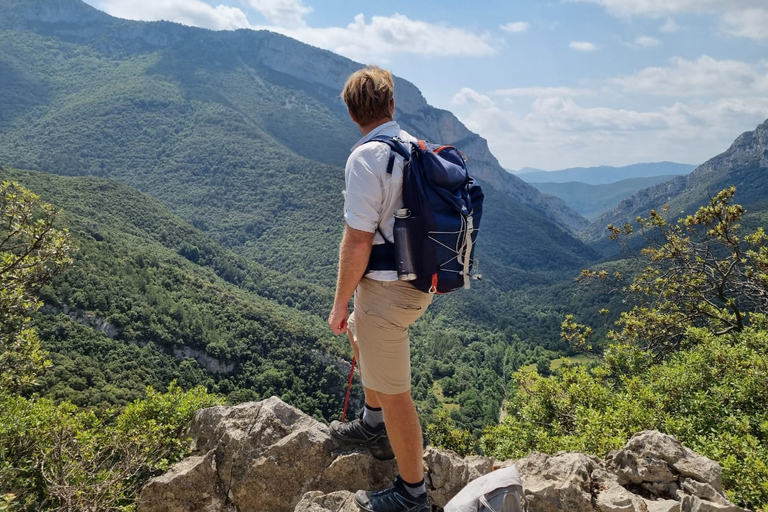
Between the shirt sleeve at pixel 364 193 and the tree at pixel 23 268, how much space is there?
6534 mm

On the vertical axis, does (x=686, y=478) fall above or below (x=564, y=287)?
above

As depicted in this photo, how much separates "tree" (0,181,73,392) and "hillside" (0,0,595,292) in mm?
88660

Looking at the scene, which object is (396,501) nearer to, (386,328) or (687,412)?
(386,328)

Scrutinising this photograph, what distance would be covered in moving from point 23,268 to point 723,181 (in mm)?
178723

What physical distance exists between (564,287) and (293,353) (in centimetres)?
8189

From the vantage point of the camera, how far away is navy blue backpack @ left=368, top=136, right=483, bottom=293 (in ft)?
9.37

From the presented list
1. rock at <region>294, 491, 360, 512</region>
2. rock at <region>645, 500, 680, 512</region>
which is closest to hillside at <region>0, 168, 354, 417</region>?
rock at <region>294, 491, 360, 512</region>

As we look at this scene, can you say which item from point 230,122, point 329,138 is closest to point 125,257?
point 230,122

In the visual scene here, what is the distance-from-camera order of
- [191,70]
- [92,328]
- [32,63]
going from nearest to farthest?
[92,328] → [32,63] → [191,70]

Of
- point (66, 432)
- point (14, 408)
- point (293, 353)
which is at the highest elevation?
point (66, 432)

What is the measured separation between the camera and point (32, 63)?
572 ft

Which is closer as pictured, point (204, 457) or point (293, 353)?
point (204, 457)

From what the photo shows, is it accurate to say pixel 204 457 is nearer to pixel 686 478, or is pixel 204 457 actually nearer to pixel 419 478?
pixel 419 478

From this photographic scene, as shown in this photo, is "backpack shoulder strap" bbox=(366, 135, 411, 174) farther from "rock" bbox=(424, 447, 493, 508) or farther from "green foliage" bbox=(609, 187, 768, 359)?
"green foliage" bbox=(609, 187, 768, 359)
